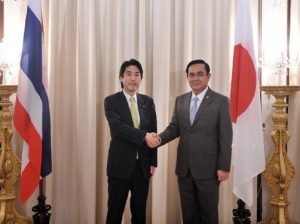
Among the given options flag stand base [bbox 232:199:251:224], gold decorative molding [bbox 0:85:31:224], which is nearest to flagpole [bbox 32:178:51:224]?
gold decorative molding [bbox 0:85:31:224]

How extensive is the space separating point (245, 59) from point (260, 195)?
1402 mm

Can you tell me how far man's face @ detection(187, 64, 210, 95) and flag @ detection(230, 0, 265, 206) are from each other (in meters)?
0.39

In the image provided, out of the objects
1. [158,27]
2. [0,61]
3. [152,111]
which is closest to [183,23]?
[158,27]

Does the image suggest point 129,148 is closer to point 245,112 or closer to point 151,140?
Answer: point 151,140

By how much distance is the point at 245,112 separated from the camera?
3.10m

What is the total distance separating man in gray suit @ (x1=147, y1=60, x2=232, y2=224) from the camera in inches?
109

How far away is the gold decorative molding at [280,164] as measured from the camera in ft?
10.9

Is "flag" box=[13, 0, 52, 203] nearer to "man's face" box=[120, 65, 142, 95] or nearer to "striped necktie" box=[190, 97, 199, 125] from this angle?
"man's face" box=[120, 65, 142, 95]

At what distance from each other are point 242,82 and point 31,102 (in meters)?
1.74

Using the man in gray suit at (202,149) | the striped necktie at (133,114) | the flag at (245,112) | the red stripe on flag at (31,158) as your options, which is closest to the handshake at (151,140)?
the man in gray suit at (202,149)

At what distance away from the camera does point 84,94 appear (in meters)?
3.57

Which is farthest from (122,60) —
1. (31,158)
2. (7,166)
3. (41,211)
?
(41,211)

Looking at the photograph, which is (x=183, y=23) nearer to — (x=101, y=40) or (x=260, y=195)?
(x=101, y=40)

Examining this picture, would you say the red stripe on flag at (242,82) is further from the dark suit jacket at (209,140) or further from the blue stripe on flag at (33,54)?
the blue stripe on flag at (33,54)
